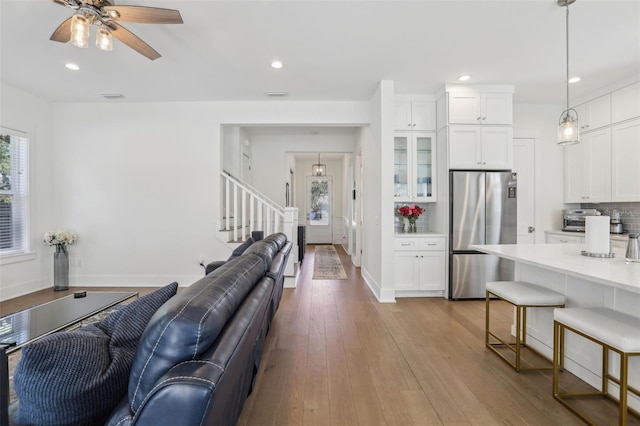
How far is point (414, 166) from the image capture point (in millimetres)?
4359

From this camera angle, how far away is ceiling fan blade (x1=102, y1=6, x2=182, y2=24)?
214 centimetres

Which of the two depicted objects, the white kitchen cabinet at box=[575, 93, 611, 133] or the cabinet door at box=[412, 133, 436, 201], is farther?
the cabinet door at box=[412, 133, 436, 201]

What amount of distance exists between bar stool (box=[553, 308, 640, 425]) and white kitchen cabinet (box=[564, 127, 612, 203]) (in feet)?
10.2

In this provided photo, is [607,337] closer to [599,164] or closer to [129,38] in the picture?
[599,164]

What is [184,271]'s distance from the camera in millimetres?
4723

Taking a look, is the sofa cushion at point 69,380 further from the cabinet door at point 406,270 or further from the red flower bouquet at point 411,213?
the red flower bouquet at point 411,213

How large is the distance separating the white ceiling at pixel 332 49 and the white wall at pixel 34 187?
24 cm

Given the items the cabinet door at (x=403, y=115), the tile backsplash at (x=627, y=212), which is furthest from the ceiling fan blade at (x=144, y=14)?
the tile backsplash at (x=627, y=212)

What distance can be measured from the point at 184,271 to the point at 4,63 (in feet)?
10.6

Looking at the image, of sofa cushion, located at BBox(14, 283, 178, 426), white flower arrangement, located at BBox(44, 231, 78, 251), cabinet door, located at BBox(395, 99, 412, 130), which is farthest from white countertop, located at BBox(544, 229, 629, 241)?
white flower arrangement, located at BBox(44, 231, 78, 251)

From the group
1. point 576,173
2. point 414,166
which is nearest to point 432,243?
point 414,166

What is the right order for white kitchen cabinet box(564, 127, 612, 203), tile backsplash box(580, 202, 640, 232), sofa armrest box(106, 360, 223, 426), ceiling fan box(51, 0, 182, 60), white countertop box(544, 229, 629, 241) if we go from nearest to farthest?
sofa armrest box(106, 360, 223, 426) < ceiling fan box(51, 0, 182, 60) < white countertop box(544, 229, 629, 241) < tile backsplash box(580, 202, 640, 232) < white kitchen cabinet box(564, 127, 612, 203)

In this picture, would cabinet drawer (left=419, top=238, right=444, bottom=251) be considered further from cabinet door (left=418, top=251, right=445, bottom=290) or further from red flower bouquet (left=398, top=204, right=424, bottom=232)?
red flower bouquet (left=398, top=204, right=424, bottom=232)

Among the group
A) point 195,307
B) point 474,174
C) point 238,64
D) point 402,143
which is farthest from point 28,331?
point 474,174
